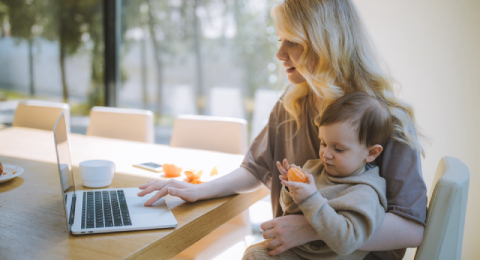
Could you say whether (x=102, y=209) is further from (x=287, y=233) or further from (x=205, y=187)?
(x=287, y=233)

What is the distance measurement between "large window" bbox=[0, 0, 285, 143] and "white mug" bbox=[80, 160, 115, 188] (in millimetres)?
1978

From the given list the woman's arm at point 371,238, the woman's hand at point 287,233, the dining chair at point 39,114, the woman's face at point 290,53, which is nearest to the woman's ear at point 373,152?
the woman's arm at point 371,238

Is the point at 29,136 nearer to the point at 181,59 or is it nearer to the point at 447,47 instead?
the point at 181,59

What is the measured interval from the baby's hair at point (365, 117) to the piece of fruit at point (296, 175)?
0.19 meters

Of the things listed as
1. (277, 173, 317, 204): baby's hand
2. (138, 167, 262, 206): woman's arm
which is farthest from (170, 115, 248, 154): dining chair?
(277, 173, 317, 204): baby's hand

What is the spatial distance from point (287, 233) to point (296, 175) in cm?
19

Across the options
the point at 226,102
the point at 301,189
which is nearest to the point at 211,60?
the point at 226,102

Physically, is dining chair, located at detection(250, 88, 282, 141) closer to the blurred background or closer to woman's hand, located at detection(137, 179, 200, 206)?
the blurred background

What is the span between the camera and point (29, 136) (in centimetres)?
232

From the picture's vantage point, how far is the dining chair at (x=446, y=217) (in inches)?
39.2

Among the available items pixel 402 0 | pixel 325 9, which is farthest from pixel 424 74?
pixel 325 9

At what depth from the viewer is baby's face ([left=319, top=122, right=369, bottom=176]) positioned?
3.55ft

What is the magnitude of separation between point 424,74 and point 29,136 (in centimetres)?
246

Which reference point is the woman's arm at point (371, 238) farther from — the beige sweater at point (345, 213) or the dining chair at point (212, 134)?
the dining chair at point (212, 134)
